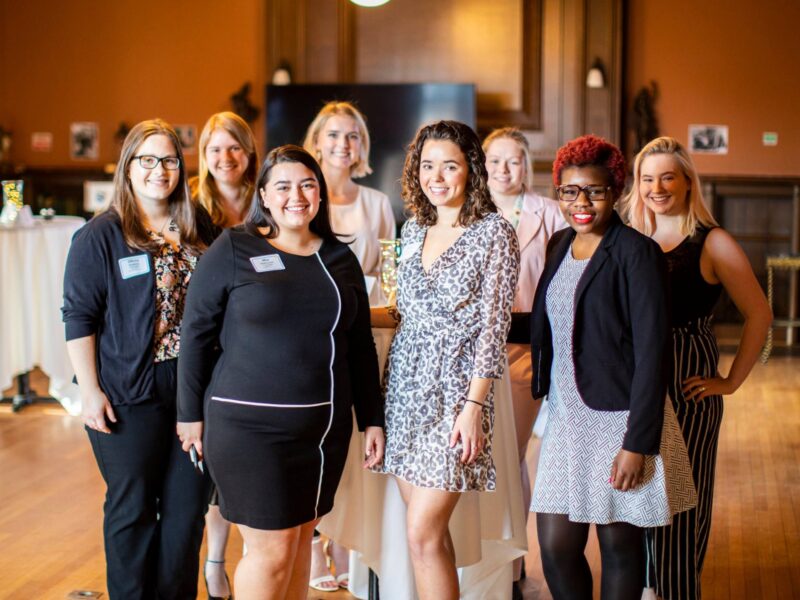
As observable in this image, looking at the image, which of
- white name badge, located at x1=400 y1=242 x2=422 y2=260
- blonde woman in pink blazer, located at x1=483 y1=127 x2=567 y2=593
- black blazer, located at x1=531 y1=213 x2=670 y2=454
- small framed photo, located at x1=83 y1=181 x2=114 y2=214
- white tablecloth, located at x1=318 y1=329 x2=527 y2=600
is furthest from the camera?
small framed photo, located at x1=83 y1=181 x2=114 y2=214

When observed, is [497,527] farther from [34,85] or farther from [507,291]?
[34,85]

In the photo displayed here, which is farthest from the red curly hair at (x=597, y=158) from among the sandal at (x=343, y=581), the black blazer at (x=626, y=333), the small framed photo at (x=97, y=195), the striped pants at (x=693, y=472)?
the small framed photo at (x=97, y=195)

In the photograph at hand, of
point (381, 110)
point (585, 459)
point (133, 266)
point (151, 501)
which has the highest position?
point (381, 110)

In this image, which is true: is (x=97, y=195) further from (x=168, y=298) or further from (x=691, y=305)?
(x=691, y=305)

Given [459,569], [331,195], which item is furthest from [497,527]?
[331,195]

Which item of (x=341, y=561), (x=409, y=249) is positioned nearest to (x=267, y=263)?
(x=409, y=249)

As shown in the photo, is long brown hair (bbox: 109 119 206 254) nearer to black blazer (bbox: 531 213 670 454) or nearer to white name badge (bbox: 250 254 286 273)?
white name badge (bbox: 250 254 286 273)

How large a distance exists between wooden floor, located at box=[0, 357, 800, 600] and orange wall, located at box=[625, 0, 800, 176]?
377 centimetres

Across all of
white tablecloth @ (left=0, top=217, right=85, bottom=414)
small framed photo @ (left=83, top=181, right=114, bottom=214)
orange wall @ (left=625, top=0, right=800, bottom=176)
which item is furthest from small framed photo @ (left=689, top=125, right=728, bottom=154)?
white tablecloth @ (left=0, top=217, right=85, bottom=414)

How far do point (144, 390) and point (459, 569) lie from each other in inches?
52.6

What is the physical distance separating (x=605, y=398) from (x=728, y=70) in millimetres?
8190

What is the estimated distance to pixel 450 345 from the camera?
103 inches

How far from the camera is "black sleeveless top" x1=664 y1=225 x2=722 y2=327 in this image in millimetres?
2965

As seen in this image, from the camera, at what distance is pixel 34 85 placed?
34.4ft
